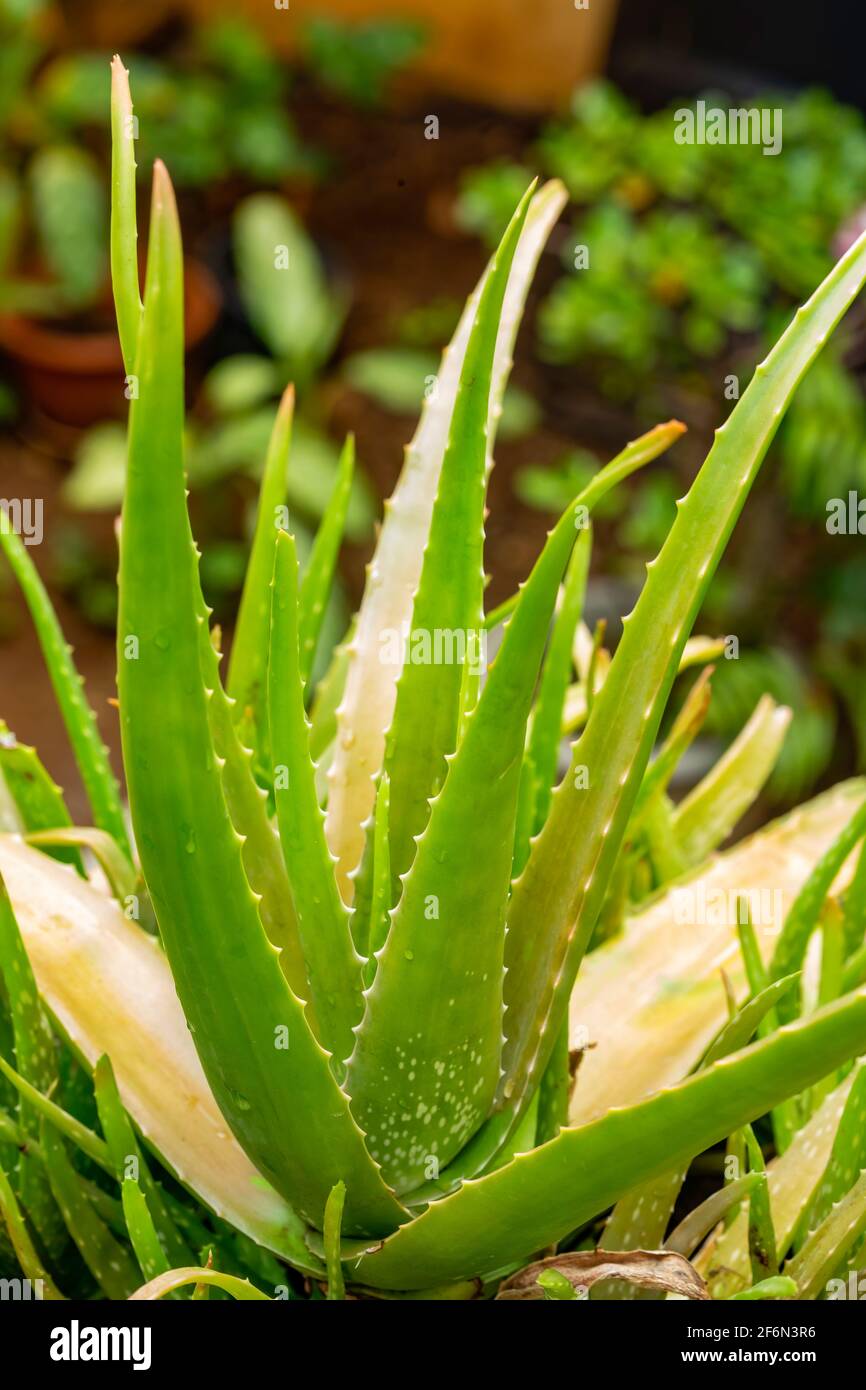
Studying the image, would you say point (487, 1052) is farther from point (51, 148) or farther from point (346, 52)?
point (346, 52)

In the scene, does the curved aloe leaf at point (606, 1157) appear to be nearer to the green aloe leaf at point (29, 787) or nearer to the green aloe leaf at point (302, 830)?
the green aloe leaf at point (302, 830)

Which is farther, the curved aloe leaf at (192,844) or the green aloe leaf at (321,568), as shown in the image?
the green aloe leaf at (321,568)

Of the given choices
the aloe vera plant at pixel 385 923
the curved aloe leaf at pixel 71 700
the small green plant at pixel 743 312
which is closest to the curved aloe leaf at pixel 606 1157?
the aloe vera plant at pixel 385 923

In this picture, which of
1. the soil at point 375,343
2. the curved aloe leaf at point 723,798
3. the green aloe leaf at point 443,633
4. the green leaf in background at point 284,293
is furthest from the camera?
the green leaf in background at point 284,293

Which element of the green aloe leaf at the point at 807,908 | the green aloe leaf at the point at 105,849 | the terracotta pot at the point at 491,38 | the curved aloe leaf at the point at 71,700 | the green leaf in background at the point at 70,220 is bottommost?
the green aloe leaf at the point at 807,908

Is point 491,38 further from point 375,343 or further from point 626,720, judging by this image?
point 626,720

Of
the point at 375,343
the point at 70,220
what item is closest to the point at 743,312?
the point at 375,343

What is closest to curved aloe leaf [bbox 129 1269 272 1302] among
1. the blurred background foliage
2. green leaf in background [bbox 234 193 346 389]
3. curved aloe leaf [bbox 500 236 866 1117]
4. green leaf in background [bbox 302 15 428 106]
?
curved aloe leaf [bbox 500 236 866 1117]

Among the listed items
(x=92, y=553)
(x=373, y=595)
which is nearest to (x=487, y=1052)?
(x=373, y=595)
